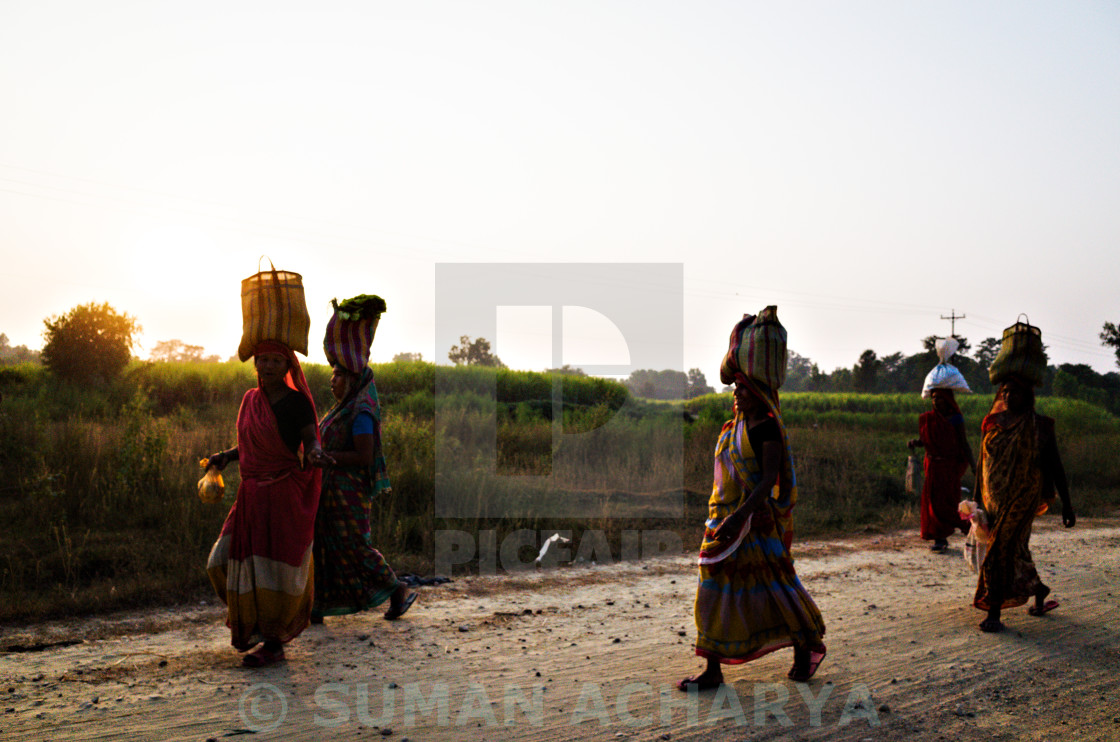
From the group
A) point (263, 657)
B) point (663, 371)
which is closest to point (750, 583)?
point (263, 657)

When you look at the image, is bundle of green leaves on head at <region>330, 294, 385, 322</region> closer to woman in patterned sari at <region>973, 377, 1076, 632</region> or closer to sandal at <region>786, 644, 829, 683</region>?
sandal at <region>786, 644, 829, 683</region>

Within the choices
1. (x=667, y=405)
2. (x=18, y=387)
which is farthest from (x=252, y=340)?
(x=667, y=405)

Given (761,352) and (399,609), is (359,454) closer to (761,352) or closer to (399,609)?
(399,609)

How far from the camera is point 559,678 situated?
4.64 m

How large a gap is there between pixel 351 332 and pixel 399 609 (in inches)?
79.5

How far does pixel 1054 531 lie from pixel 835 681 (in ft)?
26.5

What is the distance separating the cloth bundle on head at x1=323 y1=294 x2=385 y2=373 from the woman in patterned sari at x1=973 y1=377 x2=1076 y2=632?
15.3ft

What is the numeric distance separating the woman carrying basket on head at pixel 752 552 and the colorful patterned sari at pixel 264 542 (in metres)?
2.36

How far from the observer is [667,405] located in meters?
26.6

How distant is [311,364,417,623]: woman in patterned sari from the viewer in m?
5.26

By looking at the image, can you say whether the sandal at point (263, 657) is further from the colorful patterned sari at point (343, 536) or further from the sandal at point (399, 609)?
the sandal at point (399, 609)

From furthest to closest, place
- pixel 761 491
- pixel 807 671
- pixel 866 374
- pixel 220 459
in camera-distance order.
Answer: pixel 866 374 → pixel 220 459 → pixel 807 671 → pixel 761 491

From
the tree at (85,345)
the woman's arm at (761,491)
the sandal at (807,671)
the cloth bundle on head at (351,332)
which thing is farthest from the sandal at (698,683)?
the tree at (85,345)

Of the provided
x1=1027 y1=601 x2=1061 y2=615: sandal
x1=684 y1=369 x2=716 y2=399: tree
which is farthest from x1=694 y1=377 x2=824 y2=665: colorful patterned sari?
x1=684 y1=369 x2=716 y2=399: tree
